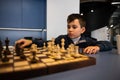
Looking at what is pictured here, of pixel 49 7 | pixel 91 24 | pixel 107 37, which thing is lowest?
pixel 107 37

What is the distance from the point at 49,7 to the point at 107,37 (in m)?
2.62

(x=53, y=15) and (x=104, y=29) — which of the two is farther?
(x=104, y=29)

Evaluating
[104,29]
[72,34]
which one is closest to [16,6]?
[72,34]

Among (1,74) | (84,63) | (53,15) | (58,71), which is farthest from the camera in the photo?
(53,15)

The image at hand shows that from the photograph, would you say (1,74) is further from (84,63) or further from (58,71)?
(84,63)

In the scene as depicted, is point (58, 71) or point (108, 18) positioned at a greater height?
point (108, 18)

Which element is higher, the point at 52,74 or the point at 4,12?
the point at 4,12

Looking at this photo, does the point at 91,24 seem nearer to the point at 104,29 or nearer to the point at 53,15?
the point at 104,29

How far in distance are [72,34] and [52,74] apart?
0.96 meters

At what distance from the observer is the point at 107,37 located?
16.3 ft

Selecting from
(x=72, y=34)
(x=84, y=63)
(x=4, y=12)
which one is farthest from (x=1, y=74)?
(x=4, y=12)

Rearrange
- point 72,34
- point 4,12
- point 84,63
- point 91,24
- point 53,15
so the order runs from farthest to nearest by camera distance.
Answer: point 91,24, point 53,15, point 4,12, point 72,34, point 84,63

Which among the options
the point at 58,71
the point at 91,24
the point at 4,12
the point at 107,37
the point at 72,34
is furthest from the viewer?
the point at 107,37

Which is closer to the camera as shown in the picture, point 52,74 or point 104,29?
point 52,74
